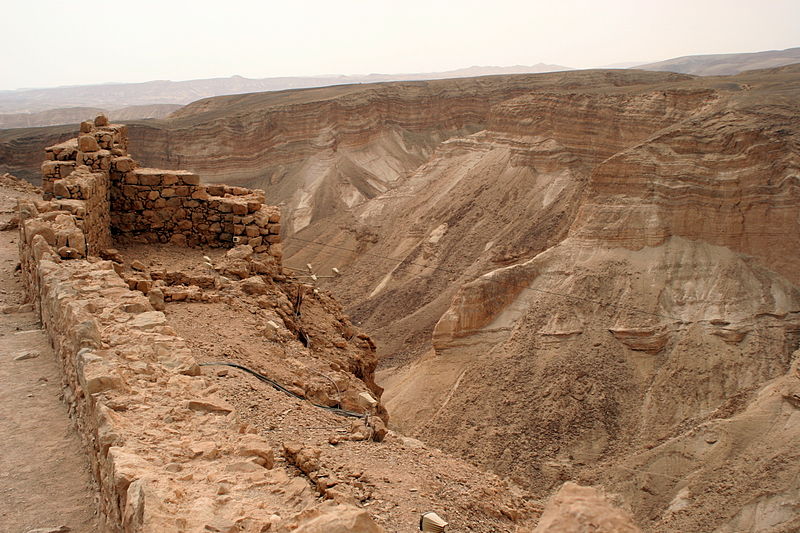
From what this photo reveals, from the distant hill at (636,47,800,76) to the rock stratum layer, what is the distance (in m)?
104

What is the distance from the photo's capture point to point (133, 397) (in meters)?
4.42

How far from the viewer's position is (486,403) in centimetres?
1903

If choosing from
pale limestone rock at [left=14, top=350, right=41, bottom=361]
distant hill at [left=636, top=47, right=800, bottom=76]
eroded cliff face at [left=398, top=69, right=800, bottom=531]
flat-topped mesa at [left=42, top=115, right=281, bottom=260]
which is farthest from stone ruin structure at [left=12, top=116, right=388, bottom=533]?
distant hill at [left=636, top=47, right=800, bottom=76]

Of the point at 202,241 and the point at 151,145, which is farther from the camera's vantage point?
the point at 151,145

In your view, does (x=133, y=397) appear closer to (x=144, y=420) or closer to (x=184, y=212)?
(x=144, y=420)

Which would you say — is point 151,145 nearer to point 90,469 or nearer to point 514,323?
point 514,323

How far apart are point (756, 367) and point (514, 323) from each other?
629 centimetres

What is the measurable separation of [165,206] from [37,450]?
5.61 metres

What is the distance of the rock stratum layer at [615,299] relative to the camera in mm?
15977

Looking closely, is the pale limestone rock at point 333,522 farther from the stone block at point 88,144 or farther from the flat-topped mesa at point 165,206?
the stone block at point 88,144

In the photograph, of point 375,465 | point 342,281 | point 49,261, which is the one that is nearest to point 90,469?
point 375,465

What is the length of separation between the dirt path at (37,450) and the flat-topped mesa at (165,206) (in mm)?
3435

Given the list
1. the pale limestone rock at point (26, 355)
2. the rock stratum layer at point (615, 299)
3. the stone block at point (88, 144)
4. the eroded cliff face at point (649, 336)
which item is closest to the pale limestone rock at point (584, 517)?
the pale limestone rock at point (26, 355)

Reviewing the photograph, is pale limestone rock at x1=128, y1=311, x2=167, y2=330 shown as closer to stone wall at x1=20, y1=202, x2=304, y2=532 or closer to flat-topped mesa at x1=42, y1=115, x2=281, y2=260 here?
stone wall at x1=20, y1=202, x2=304, y2=532
